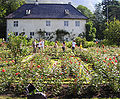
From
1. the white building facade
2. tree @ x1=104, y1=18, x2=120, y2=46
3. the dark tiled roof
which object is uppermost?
the dark tiled roof

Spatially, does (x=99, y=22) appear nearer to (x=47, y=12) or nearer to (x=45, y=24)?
(x=47, y=12)

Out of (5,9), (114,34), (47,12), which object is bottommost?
(114,34)

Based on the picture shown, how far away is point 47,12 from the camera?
1362 inches

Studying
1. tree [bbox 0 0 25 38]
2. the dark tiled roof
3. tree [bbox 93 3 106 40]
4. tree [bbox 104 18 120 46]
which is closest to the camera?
tree [bbox 104 18 120 46]

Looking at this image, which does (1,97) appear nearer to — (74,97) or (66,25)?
(74,97)

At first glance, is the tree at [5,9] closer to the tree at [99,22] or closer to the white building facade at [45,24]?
the white building facade at [45,24]

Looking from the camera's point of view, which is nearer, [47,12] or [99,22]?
[47,12]

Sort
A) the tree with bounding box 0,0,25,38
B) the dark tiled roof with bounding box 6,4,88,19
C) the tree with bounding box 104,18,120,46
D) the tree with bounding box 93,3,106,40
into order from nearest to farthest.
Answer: the tree with bounding box 104,18,120,46 → the dark tiled roof with bounding box 6,4,88,19 → the tree with bounding box 0,0,25,38 → the tree with bounding box 93,3,106,40

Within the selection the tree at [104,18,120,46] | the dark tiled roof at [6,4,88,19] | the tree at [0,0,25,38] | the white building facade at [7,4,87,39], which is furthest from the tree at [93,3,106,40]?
the tree at [0,0,25,38]

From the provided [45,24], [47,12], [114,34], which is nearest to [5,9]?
[47,12]

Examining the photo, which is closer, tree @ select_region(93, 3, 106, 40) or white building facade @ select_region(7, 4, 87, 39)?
white building facade @ select_region(7, 4, 87, 39)

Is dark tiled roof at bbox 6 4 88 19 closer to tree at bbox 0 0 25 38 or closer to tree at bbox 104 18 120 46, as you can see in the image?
tree at bbox 0 0 25 38

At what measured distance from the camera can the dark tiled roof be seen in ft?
111

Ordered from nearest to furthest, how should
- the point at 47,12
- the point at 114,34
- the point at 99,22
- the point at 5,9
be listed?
1. the point at 114,34
2. the point at 47,12
3. the point at 5,9
4. the point at 99,22
